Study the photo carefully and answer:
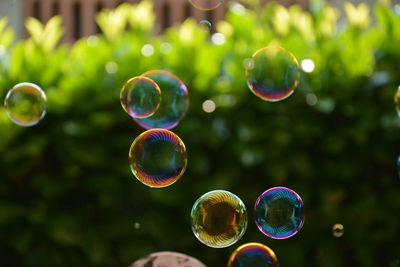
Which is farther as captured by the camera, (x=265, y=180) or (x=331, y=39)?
(x=331, y=39)

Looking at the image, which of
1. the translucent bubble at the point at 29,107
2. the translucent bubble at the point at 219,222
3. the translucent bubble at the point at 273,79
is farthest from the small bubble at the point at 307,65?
the translucent bubble at the point at 29,107

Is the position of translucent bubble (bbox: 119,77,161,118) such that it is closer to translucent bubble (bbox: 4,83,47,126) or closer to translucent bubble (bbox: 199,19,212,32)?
translucent bubble (bbox: 4,83,47,126)

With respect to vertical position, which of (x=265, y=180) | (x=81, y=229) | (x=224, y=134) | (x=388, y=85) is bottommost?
(x=81, y=229)

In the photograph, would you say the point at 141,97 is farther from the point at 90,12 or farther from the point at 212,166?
the point at 90,12

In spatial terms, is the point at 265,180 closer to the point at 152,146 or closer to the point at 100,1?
the point at 152,146

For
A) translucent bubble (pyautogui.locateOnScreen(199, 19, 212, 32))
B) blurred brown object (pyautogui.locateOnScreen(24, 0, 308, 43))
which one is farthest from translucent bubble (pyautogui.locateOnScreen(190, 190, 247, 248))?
blurred brown object (pyautogui.locateOnScreen(24, 0, 308, 43))

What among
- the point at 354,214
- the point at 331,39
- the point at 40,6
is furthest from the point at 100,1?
the point at 354,214
